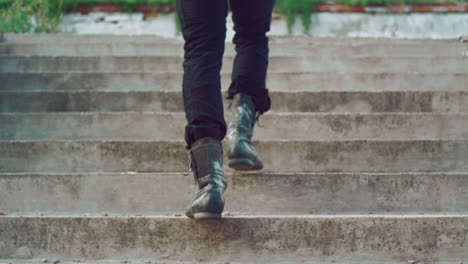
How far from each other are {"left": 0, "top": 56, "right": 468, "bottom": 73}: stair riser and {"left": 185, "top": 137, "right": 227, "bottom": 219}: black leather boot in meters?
2.17

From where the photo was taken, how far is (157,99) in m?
3.08

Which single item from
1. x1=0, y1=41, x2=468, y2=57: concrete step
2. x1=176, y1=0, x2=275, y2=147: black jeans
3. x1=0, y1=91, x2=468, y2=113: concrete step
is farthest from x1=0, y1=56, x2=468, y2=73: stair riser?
x1=176, y1=0, x2=275, y2=147: black jeans

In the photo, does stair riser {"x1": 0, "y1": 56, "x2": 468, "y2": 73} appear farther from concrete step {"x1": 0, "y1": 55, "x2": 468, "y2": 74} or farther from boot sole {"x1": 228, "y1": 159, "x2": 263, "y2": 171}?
boot sole {"x1": 228, "y1": 159, "x2": 263, "y2": 171}

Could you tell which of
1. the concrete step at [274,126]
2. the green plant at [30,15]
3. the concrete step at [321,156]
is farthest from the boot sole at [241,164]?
the green plant at [30,15]

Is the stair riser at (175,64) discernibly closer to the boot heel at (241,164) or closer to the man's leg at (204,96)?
the boot heel at (241,164)

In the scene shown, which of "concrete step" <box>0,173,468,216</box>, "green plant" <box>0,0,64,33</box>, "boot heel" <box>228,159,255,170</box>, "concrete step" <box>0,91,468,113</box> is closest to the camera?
"boot heel" <box>228,159,255,170</box>

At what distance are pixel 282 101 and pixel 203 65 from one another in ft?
4.81

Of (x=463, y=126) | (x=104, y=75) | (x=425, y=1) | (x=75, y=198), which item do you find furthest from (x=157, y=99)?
(x=425, y=1)

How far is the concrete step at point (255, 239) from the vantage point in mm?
1644

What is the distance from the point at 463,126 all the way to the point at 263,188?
1.11 meters

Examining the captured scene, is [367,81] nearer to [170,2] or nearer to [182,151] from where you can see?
[182,151]

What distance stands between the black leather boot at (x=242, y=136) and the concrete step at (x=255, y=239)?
0.83ft

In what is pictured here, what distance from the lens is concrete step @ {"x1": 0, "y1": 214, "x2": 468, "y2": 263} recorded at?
164 cm

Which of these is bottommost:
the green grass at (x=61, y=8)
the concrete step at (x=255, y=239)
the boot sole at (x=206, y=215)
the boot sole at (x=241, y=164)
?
the concrete step at (x=255, y=239)
